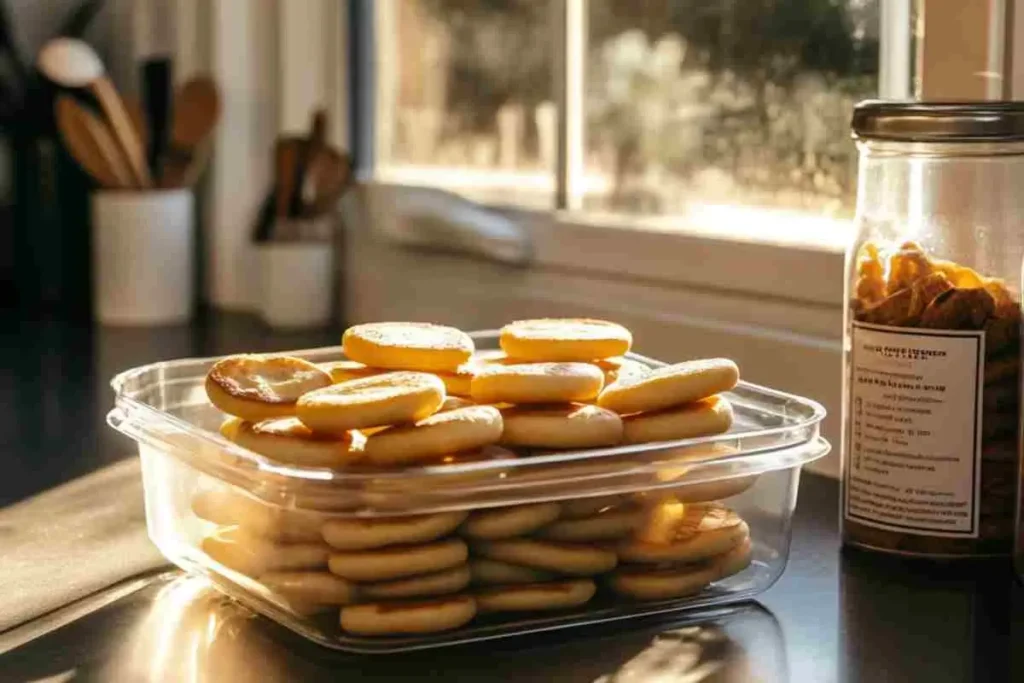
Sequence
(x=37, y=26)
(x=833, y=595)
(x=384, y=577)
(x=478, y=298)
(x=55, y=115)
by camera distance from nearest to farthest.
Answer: (x=384, y=577) < (x=833, y=595) < (x=478, y=298) < (x=55, y=115) < (x=37, y=26)

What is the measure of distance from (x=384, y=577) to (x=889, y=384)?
1.01 feet

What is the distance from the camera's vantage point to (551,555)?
0.77 m

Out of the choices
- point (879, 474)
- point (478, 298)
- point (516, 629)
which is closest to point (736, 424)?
point (879, 474)

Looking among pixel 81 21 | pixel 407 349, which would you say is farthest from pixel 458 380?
pixel 81 21

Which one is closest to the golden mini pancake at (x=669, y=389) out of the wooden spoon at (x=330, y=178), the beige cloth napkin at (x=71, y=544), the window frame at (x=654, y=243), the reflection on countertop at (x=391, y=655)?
the reflection on countertop at (x=391, y=655)

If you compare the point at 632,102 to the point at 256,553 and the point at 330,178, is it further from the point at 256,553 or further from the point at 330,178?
the point at 256,553

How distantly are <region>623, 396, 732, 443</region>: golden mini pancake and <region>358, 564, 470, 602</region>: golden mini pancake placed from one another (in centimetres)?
11

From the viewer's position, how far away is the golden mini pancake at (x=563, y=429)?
0.78 metres

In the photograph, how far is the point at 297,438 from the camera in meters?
0.77

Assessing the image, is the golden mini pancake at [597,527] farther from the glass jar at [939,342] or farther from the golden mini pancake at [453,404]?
the glass jar at [939,342]

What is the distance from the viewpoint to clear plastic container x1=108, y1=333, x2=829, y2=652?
2.41 ft

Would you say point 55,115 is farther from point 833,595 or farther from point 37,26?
point 833,595

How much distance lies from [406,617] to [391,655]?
28 millimetres

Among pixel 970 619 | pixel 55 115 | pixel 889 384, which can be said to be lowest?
pixel 970 619
